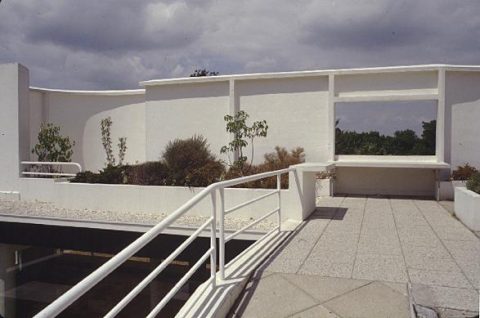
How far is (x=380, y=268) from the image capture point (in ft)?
16.0

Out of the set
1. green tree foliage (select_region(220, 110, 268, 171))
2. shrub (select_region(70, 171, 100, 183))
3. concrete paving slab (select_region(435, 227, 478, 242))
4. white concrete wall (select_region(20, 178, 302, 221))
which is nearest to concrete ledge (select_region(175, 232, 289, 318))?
concrete paving slab (select_region(435, 227, 478, 242))

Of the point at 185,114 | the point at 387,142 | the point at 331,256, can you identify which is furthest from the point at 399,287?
the point at 387,142

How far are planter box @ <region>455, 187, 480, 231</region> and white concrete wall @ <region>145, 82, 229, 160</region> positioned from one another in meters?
7.21

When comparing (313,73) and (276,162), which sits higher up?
(313,73)

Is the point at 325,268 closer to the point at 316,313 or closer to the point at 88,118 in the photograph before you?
the point at 316,313

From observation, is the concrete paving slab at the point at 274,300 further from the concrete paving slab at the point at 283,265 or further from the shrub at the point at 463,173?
the shrub at the point at 463,173

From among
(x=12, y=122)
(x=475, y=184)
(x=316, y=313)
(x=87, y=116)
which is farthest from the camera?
(x=87, y=116)

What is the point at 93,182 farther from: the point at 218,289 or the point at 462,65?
the point at 462,65

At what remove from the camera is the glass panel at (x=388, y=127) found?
480 inches

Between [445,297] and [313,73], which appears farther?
[313,73]

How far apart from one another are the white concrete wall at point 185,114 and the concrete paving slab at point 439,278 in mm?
9180

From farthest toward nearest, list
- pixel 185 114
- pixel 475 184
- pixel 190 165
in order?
pixel 185 114
pixel 190 165
pixel 475 184

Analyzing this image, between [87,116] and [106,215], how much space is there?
7.68 metres

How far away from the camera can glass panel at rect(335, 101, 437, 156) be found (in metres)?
12.2
